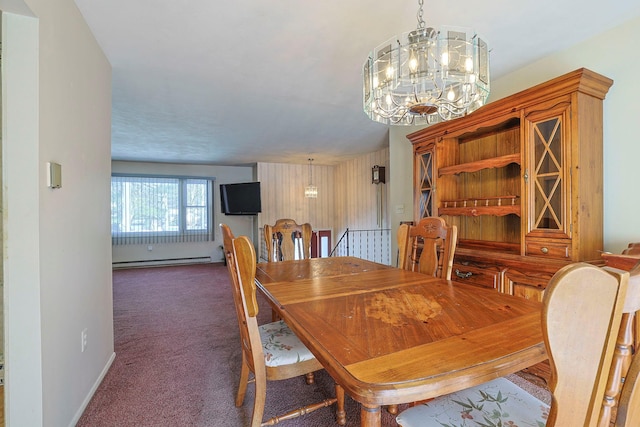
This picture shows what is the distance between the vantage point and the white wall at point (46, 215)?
4.10 ft

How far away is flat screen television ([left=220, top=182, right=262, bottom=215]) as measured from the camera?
669cm

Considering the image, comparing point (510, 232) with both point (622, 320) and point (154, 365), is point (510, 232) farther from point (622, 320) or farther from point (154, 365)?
point (154, 365)

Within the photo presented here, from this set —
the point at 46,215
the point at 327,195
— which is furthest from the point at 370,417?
the point at 327,195

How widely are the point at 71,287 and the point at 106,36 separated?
171 centimetres

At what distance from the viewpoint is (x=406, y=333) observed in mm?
986

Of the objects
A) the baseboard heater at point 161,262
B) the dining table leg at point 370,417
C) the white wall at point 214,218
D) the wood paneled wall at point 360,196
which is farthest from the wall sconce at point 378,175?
the dining table leg at point 370,417

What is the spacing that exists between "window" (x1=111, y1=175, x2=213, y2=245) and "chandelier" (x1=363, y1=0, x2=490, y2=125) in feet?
21.2

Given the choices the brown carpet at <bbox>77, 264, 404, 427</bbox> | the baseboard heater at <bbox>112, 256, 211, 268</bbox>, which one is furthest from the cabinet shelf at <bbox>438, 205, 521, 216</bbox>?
the baseboard heater at <bbox>112, 256, 211, 268</bbox>

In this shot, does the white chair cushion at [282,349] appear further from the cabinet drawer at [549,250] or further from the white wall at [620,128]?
the white wall at [620,128]

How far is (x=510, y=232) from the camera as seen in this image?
260 centimetres

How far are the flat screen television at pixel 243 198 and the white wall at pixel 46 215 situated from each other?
474cm

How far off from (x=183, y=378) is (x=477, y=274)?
7.86ft

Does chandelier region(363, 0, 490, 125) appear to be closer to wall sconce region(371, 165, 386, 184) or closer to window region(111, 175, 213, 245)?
wall sconce region(371, 165, 386, 184)

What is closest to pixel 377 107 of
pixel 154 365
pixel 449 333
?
pixel 449 333
